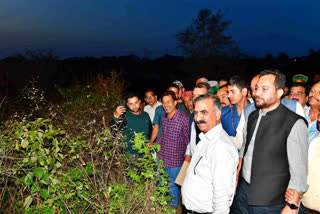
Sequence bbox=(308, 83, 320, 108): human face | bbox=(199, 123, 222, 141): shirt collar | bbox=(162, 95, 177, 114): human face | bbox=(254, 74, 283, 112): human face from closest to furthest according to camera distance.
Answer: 1. bbox=(199, 123, 222, 141): shirt collar
2. bbox=(254, 74, 283, 112): human face
3. bbox=(308, 83, 320, 108): human face
4. bbox=(162, 95, 177, 114): human face

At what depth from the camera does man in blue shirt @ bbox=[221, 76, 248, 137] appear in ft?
12.0

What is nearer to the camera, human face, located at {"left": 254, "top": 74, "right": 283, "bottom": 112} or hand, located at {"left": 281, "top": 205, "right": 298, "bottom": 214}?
hand, located at {"left": 281, "top": 205, "right": 298, "bottom": 214}

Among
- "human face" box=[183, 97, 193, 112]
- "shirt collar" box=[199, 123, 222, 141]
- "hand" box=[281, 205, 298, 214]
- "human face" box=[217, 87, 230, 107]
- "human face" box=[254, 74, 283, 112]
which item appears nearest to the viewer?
"hand" box=[281, 205, 298, 214]

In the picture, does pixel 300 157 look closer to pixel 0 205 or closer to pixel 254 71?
pixel 0 205

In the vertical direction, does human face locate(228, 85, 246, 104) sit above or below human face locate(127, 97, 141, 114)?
above

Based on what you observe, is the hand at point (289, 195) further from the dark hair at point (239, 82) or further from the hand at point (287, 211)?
the dark hair at point (239, 82)

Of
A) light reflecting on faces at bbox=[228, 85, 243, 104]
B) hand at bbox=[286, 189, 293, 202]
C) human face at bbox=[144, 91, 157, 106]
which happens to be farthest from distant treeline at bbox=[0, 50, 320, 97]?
hand at bbox=[286, 189, 293, 202]

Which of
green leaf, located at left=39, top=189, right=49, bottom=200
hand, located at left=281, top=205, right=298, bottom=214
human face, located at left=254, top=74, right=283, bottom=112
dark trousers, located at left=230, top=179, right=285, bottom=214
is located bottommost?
dark trousers, located at left=230, top=179, right=285, bottom=214

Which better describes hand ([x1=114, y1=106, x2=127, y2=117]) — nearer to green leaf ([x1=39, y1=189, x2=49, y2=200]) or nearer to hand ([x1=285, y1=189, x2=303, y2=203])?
A: green leaf ([x1=39, y1=189, x2=49, y2=200])

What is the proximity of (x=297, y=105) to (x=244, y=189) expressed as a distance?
139 centimetres

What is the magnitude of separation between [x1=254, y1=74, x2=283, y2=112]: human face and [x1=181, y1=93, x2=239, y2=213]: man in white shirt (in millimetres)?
415

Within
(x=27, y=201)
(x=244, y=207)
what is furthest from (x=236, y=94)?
(x=27, y=201)

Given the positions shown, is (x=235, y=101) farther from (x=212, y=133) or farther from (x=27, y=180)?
(x=27, y=180)

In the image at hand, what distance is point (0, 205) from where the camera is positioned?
2.70 meters
